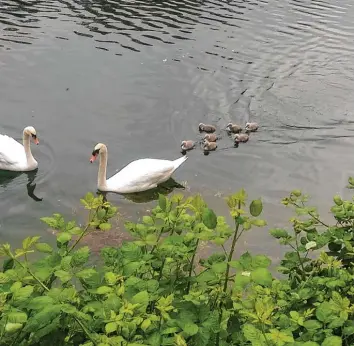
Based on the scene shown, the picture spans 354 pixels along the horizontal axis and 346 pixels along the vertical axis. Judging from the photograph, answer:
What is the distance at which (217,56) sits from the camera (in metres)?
13.8

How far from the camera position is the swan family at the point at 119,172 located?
28.8 ft

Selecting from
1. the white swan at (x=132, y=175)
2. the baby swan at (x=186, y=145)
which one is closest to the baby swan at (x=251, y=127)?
the baby swan at (x=186, y=145)

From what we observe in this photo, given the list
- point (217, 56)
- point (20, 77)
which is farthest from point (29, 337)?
point (217, 56)

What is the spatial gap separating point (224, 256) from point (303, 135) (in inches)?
307

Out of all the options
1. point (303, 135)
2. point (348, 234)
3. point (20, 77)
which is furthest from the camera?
point (20, 77)

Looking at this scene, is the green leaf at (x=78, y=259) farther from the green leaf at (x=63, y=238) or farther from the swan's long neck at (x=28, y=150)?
the swan's long neck at (x=28, y=150)

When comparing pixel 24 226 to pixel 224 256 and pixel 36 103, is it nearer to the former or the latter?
pixel 36 103

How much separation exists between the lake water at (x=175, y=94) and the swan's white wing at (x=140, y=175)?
245 millimetres

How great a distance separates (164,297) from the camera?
9.86 ft

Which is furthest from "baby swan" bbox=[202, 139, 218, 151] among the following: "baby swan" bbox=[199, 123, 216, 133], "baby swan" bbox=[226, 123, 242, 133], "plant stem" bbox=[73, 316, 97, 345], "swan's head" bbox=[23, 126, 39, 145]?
"plant stem" bbox=[73, 316, 97, 345]

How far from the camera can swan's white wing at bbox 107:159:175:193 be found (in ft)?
28.8

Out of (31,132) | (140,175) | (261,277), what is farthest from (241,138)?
(261,277)

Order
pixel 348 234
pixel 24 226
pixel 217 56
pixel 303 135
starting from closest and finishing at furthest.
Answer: pixel 348 234
pixel 24 226
pixel 303 135
pixel 217 56

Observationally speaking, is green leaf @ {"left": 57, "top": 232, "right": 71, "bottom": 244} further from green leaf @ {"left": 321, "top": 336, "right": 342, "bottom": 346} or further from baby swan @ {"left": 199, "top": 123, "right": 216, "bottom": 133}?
baby swan @ {"left": 199, "top": 123, "right": 216, "bottom": 133}
